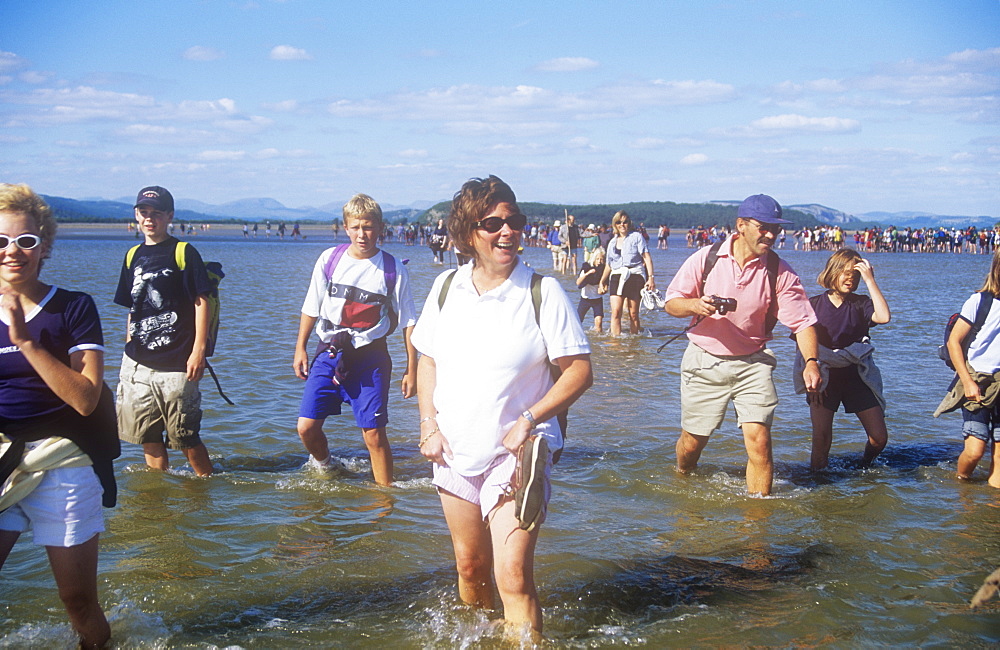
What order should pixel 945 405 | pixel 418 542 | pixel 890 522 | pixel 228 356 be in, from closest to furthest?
pixel 418 542 → pixel 890 522 → pixel 945 405 → pixel 228 356

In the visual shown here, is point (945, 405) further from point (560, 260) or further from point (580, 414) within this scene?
point (560, 260)

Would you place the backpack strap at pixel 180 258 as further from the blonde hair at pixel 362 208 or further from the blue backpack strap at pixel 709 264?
the blue backpack strap at pixel 709 264

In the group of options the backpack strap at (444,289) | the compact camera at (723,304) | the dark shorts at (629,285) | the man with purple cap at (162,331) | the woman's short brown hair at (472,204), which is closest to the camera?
the woman's short brown hair at (472,204)

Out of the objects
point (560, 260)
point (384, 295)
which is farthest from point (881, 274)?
point (384, 295)

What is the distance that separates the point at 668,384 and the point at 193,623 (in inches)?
278

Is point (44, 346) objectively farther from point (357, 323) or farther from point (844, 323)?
point (844, 323)

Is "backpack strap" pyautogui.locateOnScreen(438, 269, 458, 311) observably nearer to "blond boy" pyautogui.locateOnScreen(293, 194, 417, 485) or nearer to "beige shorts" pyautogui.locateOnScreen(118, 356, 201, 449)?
"blond boy" pyautogui.locateOnScreen(293, 194, 417, 485)

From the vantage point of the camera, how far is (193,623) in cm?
415

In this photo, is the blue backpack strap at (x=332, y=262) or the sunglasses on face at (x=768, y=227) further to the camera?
the blue backpack strap at (x=332, y=262)

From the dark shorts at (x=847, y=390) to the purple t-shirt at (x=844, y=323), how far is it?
201 millimetres

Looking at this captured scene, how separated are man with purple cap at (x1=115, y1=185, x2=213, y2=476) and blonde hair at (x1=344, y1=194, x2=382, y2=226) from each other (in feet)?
3.36

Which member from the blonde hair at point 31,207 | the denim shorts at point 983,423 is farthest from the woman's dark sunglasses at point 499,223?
the denim shorts at point 983,423

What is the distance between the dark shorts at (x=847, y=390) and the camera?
6.36m

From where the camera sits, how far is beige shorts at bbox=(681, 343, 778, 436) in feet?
18.0
